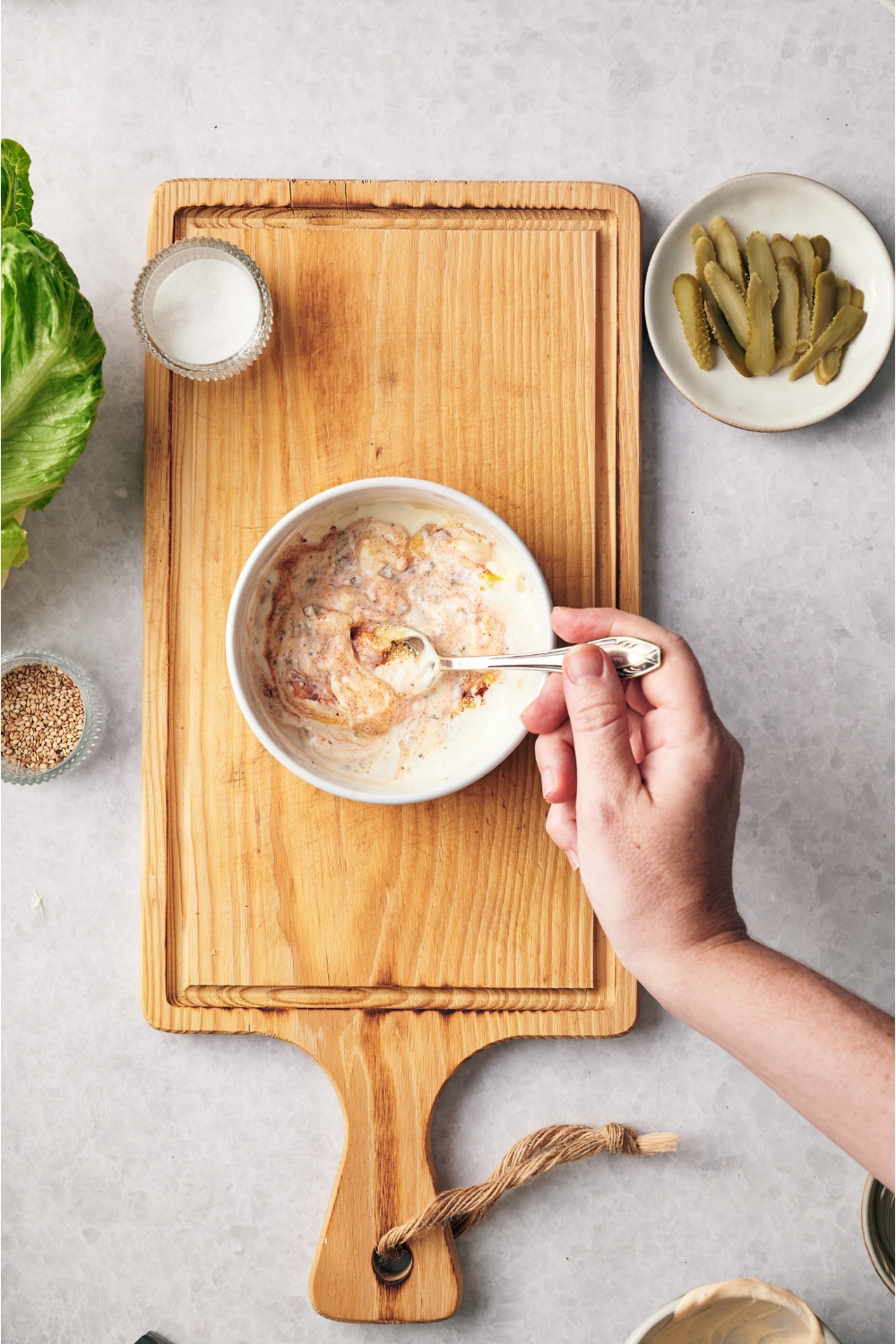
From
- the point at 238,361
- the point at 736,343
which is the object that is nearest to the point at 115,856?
the point at 238,361

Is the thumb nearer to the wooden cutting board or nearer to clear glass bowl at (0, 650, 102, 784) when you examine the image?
the wooden cutting board

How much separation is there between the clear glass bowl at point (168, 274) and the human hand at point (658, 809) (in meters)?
0.61

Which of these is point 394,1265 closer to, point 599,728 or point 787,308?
point 599,728

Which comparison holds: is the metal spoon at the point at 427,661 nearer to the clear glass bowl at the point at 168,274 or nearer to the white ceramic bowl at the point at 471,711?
the white ceramic bowl at the point at 471,711

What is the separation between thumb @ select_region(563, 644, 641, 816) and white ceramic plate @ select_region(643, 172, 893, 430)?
50cm

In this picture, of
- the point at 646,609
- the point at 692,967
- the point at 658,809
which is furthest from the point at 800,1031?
the point at 646,609

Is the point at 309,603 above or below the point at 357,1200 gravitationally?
above

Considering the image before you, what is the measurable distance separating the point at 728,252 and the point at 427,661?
713 mm

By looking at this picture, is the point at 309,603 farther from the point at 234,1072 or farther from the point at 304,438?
the point at 234,1072

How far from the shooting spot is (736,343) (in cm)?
138

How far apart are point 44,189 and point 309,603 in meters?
0.74

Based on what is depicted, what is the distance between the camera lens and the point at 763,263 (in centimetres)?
136

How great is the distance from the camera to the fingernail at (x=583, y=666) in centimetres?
110

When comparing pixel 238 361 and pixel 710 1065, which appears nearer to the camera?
pixel 238 361
